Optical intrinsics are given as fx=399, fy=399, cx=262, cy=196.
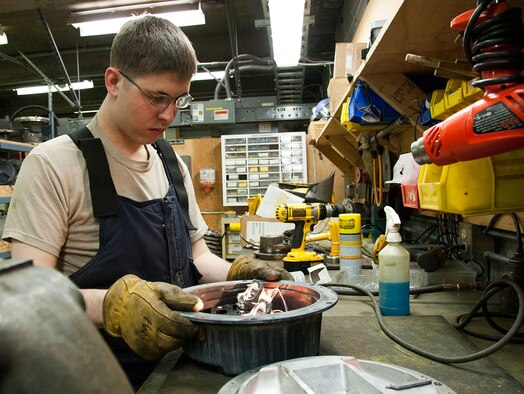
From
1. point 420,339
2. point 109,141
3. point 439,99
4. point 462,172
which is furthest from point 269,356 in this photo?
point 439,99

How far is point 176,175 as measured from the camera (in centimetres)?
144

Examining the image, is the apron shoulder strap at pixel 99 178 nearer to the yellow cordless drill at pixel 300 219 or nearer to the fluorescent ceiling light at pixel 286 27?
the yellow cordless drill at pixel 300 219

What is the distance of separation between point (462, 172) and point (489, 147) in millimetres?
212

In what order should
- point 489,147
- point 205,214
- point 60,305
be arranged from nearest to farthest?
point 60,305, point 489,147, point 205,214

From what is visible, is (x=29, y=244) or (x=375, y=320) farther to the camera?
(x=375, y=320)

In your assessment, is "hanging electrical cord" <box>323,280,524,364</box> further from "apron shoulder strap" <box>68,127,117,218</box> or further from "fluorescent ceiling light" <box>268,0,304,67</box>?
"fluorescent ceiling light" <box>268,0,304,67</box>

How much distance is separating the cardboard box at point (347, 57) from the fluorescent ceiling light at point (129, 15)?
1.64 meters

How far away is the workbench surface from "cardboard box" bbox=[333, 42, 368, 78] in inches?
71.1

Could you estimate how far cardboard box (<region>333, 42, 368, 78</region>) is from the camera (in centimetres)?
265

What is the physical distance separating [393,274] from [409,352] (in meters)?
0.28

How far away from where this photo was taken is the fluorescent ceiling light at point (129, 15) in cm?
378

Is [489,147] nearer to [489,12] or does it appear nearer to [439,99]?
[489,12]

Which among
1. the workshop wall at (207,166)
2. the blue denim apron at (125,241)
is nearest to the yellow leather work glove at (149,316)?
the blue denim apron at (125,241)

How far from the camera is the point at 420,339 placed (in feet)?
3.33
